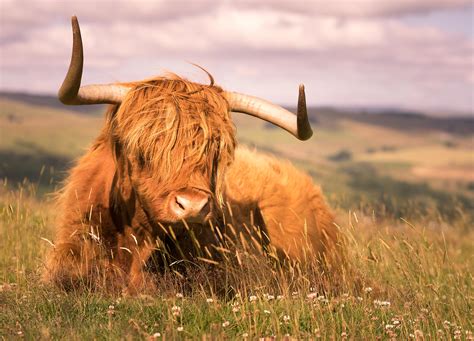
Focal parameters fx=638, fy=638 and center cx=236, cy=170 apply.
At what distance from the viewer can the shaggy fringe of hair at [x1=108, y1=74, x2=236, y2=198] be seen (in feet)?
18.0

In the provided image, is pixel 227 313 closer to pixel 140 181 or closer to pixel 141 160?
pixel 140 181

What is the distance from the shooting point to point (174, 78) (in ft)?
20.3

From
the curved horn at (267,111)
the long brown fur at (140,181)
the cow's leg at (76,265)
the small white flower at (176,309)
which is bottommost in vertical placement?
the cow's leg at (76,265)

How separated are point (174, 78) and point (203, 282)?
6.46 feet

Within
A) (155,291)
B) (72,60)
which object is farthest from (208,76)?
(155,291)

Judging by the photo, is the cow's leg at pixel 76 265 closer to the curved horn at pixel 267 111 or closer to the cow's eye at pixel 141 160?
the cow's eye at pixel 141 160

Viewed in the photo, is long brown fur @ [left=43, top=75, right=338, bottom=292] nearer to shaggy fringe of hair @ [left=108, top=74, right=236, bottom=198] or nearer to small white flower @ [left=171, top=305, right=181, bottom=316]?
shaggy fringe of hair @ [left=108, top=74, right=236, bottom=198]

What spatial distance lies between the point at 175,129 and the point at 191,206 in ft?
2.88

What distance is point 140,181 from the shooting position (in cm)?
559

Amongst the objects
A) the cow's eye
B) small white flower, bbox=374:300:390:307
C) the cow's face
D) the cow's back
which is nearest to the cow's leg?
the cow's face

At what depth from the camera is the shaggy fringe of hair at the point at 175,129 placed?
215 inches

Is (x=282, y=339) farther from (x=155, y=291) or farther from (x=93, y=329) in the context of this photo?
(x=155, y=291)

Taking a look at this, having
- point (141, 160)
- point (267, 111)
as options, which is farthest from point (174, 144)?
point (267, 111)

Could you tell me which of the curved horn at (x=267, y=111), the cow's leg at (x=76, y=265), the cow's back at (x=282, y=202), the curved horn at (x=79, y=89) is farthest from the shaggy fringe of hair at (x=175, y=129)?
the cow's back at (x=282, y=202)
